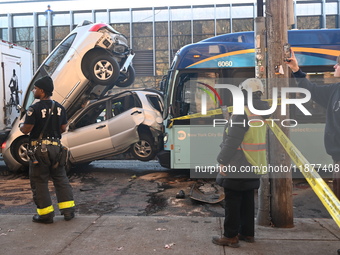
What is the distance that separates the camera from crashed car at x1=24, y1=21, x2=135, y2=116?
970 cm

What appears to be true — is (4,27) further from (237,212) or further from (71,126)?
(237,212)

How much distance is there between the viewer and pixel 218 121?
865 cm

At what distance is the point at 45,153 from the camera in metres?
5.21

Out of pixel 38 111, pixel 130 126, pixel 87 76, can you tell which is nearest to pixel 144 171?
pixel 130 126

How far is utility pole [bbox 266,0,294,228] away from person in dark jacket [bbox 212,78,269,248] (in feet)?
2.71

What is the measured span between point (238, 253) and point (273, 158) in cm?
147

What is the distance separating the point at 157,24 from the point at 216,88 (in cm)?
1832

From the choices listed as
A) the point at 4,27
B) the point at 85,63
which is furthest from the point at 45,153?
the point at 4,27

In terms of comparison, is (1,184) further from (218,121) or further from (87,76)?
(218,121)

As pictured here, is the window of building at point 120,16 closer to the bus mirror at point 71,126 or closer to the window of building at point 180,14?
the window of building at point 180,14

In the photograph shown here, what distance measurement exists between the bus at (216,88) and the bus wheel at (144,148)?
3.43ft

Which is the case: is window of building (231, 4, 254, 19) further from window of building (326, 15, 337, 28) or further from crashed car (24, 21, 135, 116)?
crashed car (24, 21, 135, 116)

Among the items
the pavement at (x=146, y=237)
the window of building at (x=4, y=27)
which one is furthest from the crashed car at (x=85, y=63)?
the window of building at (x=4, y=27)

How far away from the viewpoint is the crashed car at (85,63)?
9.70m
